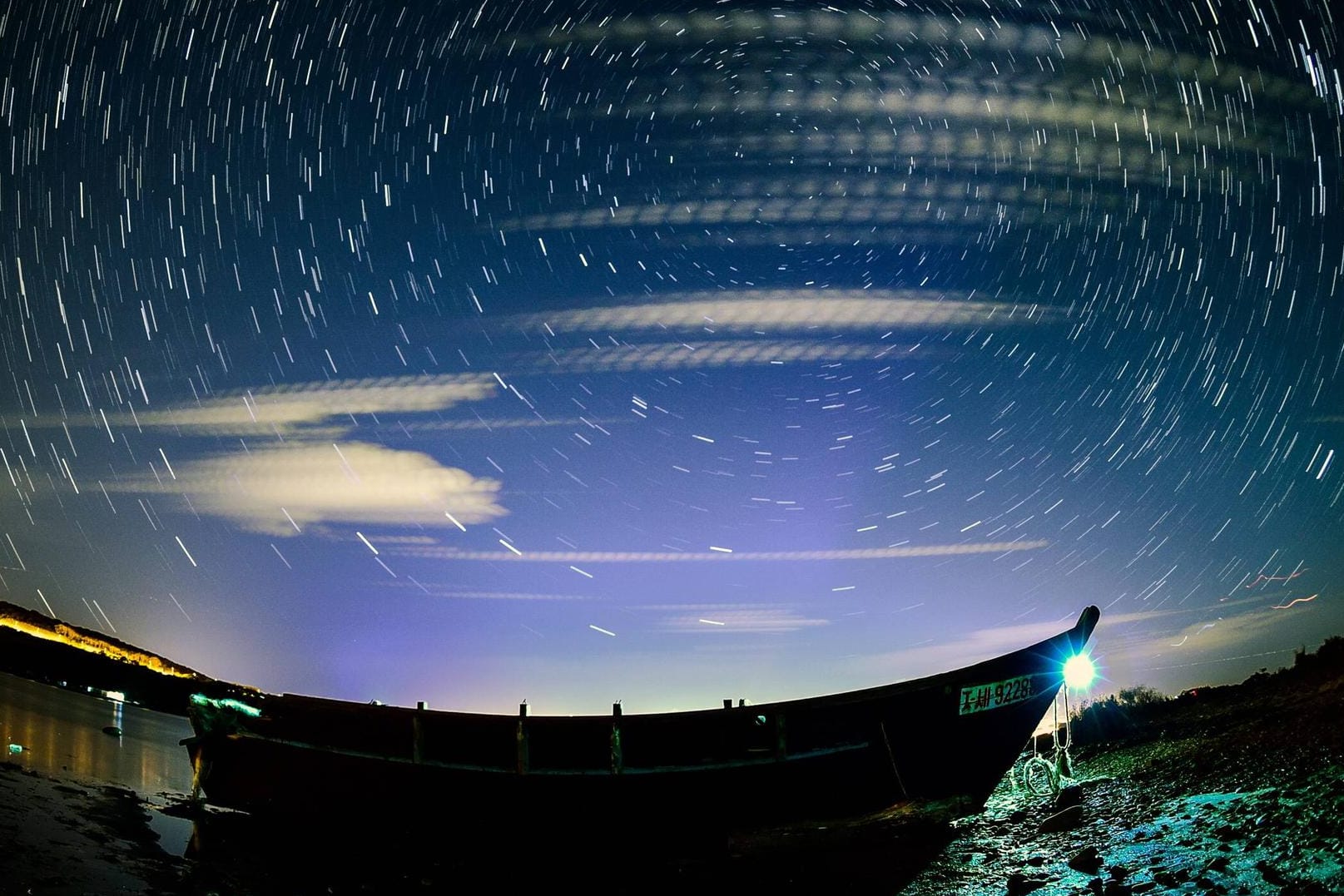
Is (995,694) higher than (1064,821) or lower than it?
higher

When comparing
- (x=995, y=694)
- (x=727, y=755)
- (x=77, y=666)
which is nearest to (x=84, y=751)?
(x=727, y=755)

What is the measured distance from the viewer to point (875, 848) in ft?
39.0

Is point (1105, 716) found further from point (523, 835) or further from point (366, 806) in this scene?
point (366, 806)

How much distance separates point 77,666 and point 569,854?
144913 millimetres

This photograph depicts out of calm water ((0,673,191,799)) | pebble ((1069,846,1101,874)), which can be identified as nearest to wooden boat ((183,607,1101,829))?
pebble ((1069,846,1101,874))

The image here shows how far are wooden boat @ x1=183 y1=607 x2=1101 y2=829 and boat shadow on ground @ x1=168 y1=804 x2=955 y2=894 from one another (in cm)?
24

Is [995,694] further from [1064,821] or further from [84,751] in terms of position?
[84,751]

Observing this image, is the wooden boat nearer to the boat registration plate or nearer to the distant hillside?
the boat registration plate

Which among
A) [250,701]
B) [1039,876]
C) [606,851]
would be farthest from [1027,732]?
[250,701]

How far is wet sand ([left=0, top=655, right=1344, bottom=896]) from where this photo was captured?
8664mm

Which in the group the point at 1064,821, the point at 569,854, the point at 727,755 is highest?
the point at 727,755

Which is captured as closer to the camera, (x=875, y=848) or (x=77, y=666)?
(x=875, y=848)

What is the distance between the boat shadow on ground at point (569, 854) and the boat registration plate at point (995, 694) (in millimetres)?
2049

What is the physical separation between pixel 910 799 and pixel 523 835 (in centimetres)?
705
